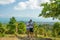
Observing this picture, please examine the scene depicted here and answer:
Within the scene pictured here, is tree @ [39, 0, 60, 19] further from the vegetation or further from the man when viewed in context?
the man

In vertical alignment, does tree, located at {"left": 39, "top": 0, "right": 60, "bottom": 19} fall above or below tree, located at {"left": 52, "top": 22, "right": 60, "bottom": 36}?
above

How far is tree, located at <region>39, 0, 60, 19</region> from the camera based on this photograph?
6.10 meters

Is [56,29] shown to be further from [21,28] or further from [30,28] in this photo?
[21,28]

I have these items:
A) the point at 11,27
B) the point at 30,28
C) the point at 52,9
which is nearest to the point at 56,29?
the point at 52,9

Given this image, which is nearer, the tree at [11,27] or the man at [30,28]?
the man at [30,28]

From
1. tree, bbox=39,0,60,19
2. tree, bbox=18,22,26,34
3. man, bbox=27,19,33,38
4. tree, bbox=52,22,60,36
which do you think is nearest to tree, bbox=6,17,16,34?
tree, bbox=18,22,26,34

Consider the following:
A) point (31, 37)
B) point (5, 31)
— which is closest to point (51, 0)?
point (31, 37)

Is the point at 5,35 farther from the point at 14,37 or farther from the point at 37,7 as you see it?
the point at 37,7

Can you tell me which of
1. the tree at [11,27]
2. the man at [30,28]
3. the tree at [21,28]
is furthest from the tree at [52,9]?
the tree at [11,27]

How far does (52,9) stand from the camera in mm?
6168

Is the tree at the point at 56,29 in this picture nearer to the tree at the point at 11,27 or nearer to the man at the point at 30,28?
the man at the point at 30,28

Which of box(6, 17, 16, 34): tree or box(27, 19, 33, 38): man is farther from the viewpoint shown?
box(6, 17, 16, 34): tree

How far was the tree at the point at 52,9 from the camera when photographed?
240 inches

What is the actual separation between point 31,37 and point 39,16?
2.24ft
